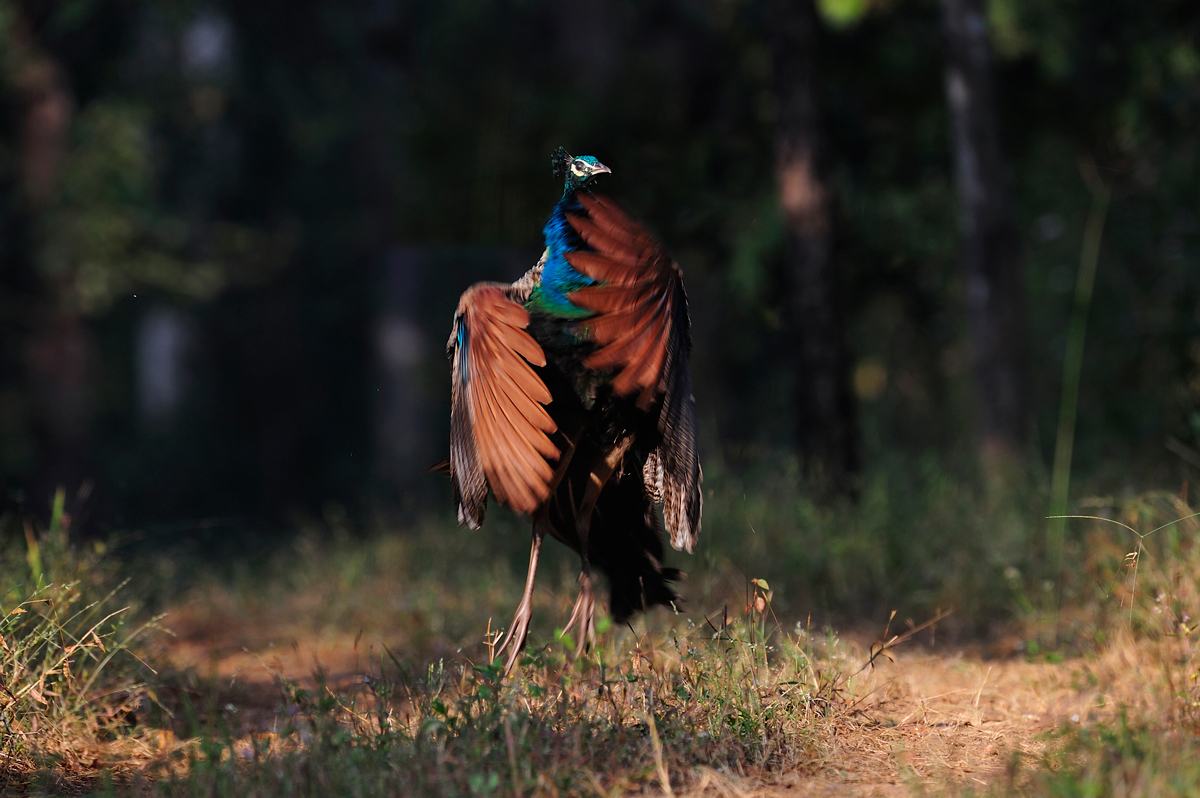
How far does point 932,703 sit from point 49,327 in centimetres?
1102

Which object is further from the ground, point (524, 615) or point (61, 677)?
point (524, 615)

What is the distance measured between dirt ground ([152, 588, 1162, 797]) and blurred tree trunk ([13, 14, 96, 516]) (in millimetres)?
7303

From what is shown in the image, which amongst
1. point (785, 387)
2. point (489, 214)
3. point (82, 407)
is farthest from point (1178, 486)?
point (82, 407)

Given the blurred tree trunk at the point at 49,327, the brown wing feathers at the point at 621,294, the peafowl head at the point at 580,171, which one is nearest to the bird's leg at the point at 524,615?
the brown wing feathers at the point at 621,294

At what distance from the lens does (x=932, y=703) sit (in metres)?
4.19

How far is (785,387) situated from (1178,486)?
7.15m

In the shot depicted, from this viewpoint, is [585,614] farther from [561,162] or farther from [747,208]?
[747,208]

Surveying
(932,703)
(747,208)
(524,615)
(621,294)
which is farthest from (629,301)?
(747,208)

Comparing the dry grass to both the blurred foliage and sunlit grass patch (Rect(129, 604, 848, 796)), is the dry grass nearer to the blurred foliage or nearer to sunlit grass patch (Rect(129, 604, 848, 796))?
sunlit grass patch (Rect(129, 604, 848, 796))

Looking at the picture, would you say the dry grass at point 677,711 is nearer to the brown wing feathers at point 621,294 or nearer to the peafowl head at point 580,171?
the brown wing feathers at point 621,294

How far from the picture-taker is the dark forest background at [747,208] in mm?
8047

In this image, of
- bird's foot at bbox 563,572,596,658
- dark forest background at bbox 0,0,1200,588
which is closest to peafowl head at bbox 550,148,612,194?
bird's foot at bbox 563,572,596,658

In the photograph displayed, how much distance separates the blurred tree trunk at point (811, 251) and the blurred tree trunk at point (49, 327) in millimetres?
8306

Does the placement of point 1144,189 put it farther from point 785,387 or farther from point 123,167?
point 123,167
